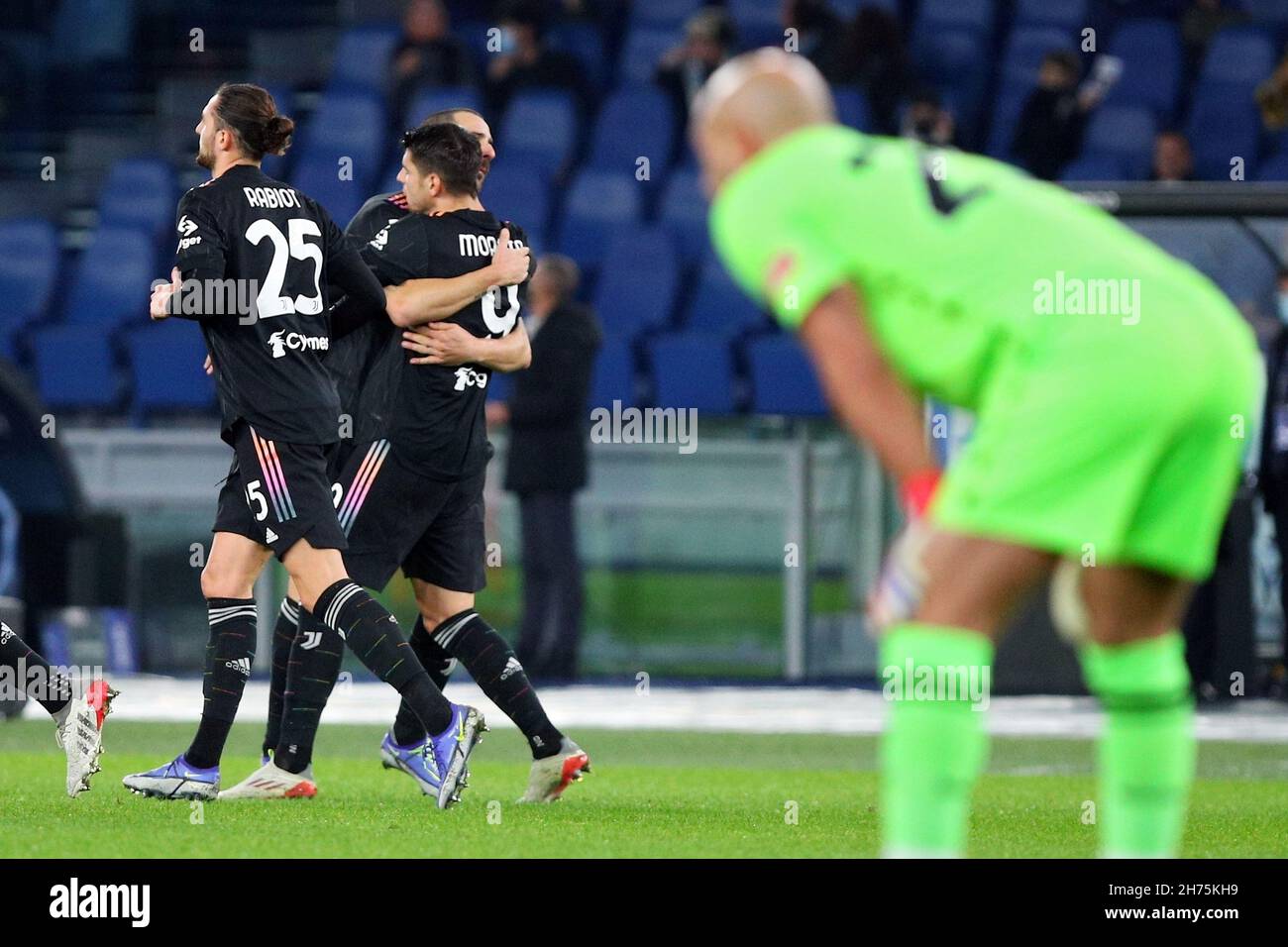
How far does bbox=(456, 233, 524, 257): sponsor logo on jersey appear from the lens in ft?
22.6

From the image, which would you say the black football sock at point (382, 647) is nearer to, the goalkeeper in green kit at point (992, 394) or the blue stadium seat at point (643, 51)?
the goalkeeper in green kit at point (992, 394)

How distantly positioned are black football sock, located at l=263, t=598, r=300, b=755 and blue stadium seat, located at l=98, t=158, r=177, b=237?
982 cm

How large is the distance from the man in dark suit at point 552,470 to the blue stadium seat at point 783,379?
1389 millimetres

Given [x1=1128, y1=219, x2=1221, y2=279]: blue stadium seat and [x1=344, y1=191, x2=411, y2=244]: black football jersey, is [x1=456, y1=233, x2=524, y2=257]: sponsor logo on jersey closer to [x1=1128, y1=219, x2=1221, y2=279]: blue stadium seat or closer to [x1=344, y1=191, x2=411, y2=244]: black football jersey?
[x1=344, y1=191, x2=411, y2=244]: black football jersey

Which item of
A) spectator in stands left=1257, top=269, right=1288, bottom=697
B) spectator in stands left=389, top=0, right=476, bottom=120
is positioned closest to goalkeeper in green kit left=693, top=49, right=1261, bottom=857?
spectator in stands left=1257, top=269, right=1288, bottom=697

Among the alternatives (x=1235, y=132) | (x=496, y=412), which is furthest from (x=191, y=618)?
(x=1235, y=132)

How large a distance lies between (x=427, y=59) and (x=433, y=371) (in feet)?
34.9

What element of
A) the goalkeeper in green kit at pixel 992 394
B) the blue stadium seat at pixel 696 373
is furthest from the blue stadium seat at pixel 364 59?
A: the goalkeeper in green kit at pixel 992 394

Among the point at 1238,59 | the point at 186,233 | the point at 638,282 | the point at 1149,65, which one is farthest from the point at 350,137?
the point at 186,233

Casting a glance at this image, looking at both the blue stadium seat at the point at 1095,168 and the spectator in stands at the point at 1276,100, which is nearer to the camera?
the spectator in stands at the point at 1276,100

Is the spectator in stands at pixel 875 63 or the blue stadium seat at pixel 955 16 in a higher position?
the blue stadium seat at pixel 955 16

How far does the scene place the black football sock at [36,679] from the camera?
643 centimetres

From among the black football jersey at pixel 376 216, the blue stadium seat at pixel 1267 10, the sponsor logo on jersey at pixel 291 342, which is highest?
the blue stadium seat at pixel 1267 10
